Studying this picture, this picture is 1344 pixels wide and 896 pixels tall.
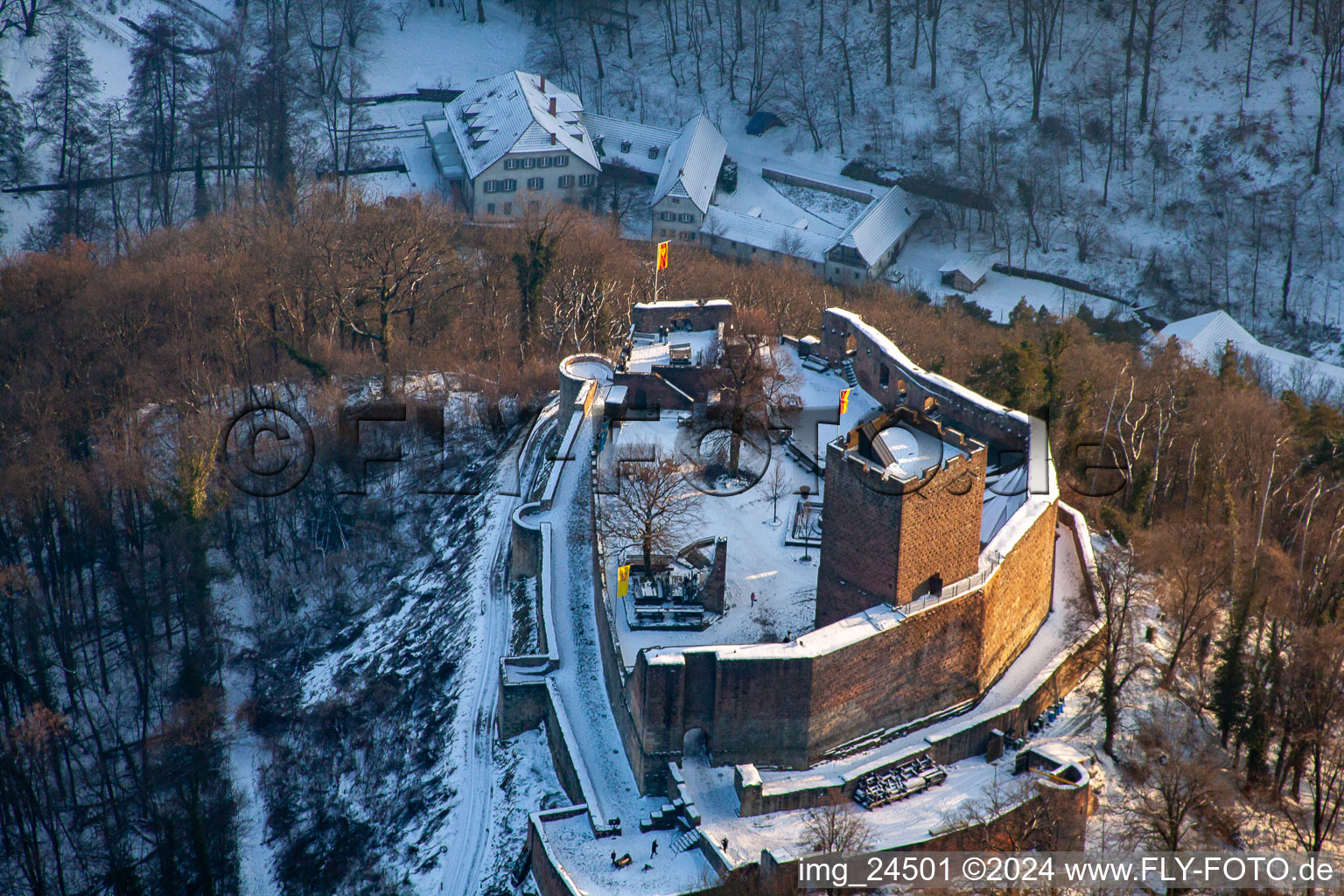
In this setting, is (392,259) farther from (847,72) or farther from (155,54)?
(847,72)

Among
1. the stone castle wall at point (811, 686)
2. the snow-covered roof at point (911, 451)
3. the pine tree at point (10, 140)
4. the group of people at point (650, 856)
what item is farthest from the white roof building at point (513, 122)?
the group of people at point (650, 856)

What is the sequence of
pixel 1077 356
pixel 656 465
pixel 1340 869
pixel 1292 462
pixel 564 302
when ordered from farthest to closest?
pixel 564 302 < pixel 1077 356 < pixel 1292 462 < pixel 656 465 < pixel 1340 869

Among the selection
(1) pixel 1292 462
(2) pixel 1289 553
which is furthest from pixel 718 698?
(1) pixel 1292 462

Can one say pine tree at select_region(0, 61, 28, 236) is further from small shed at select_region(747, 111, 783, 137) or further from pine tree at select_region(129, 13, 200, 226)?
small shed at select_region(747, 111, 783, 137)

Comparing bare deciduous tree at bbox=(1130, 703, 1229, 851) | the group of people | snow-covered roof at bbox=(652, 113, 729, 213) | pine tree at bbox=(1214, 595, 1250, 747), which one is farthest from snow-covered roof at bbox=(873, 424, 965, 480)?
snow-covered roof at bbox=(652, 113, 729, 213)

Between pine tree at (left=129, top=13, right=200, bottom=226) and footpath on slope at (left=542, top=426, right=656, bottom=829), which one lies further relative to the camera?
pine tree at (left=129, top=13, right=200, bottom=226)
